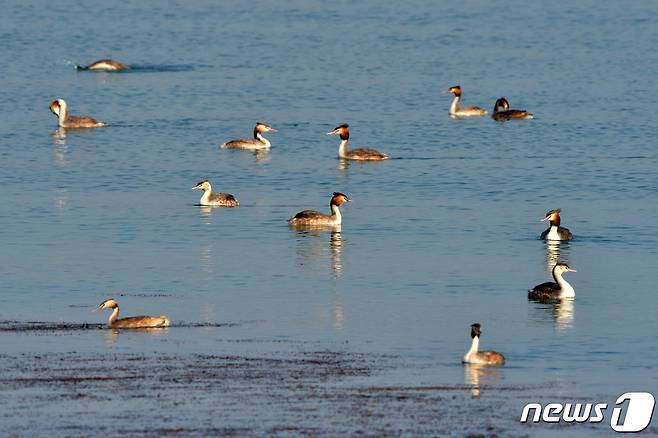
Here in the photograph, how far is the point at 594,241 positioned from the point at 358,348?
10.9 m

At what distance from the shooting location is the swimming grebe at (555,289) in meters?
26.5

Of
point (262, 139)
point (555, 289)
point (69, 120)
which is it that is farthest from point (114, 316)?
point (69, 120)

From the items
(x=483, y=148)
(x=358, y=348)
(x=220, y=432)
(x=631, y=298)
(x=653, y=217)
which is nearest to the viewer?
(x=220, y=432)

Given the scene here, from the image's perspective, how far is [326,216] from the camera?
33.9 meters

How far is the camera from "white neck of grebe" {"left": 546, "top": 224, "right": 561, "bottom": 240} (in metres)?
32.0

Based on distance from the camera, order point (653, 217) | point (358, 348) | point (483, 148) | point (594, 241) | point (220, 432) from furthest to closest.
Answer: point (483, 148) < point (653, 217) < point (594, 241) < point (358, 348) < point (220, 432)

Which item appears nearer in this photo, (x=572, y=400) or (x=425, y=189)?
(x=572, y=400)


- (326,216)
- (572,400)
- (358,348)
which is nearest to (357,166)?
(326,216)

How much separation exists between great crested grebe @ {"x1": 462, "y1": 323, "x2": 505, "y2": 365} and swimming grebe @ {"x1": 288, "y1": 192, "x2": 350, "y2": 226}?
39.8 ft

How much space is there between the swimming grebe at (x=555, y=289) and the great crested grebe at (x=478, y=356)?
4887mm

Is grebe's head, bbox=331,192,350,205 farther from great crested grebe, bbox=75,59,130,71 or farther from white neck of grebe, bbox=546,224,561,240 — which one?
great crested grebe, bbox=75,59,130,71

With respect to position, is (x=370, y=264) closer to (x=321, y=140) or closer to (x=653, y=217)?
(x=653, y=217)

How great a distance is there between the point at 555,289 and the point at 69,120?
26.3 meters

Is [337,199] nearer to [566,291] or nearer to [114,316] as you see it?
[566,291]
